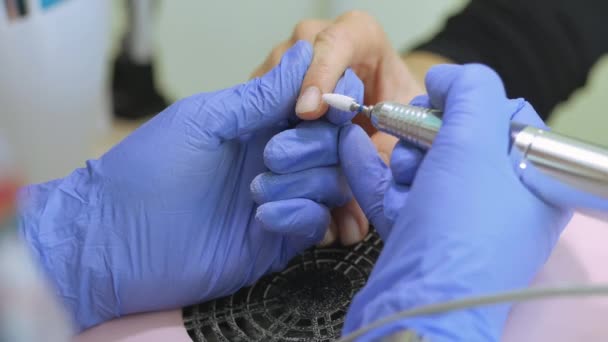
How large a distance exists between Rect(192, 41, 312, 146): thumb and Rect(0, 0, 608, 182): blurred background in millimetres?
283

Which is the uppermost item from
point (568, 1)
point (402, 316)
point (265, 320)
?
point (568, 1)

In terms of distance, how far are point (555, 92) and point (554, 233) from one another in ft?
2.59

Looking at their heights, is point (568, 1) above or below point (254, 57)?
above

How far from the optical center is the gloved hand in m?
0.61

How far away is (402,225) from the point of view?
0.47 meters

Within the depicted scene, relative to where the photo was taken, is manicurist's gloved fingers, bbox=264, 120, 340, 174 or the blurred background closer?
manicurist's gloved fingers, bbox=264, 120, 340, 174

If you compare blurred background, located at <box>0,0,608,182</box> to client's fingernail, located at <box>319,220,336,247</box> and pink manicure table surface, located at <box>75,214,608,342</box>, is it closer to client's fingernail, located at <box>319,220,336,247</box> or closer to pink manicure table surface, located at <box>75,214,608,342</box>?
pink manicure table surface, located at <box>75,214,608,342</box>

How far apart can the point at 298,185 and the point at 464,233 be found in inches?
9.1

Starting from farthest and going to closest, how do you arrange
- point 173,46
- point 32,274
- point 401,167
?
1. point 173,46
2. point 401,167
3. point 32,274

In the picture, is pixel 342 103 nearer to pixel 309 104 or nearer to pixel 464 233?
pixel 309 104

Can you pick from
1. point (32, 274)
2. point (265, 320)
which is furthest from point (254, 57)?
point (32, 274)

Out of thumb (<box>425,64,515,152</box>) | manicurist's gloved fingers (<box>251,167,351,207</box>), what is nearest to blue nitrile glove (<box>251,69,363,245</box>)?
manicurist's gloved fingers (<box>251,167,351,207</box>)

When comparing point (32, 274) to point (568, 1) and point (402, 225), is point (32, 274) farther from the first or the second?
point (568, 1)

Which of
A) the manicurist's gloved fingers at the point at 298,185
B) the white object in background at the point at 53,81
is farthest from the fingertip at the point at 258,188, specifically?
the white object in background at the point at 53,81
